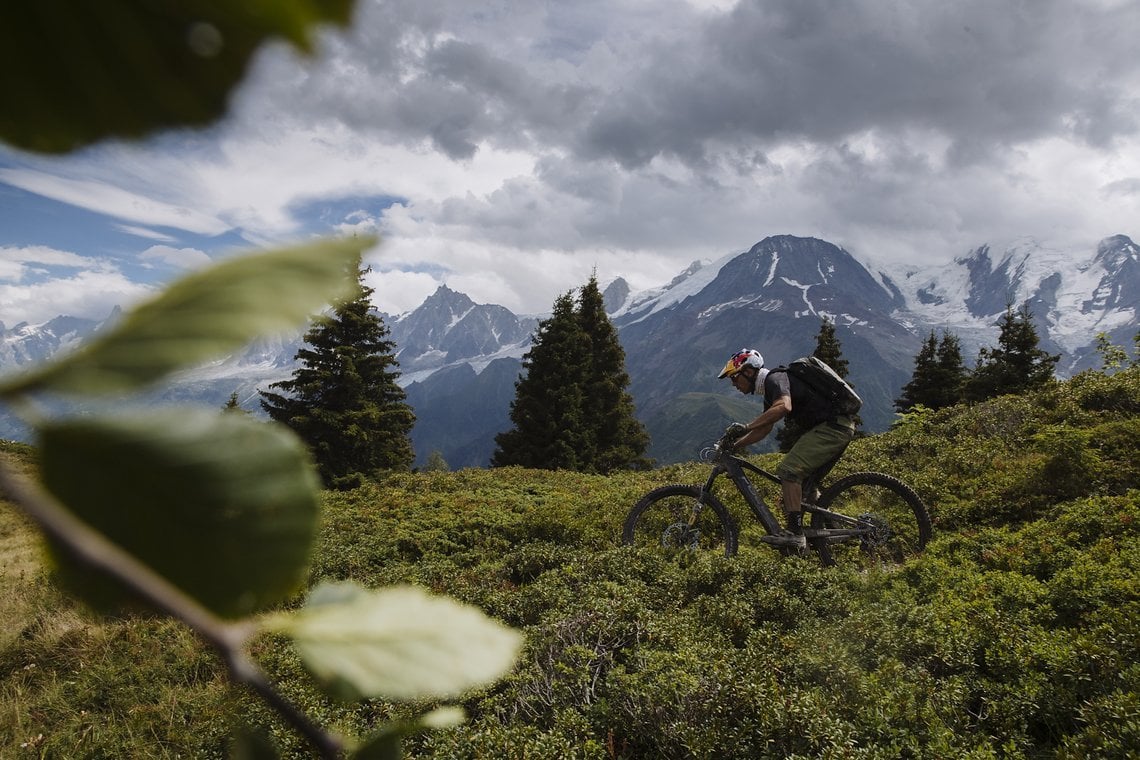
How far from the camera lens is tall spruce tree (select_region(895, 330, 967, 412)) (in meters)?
33.2

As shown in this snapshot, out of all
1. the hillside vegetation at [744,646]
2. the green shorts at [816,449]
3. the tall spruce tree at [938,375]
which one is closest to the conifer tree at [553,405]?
the hillside vegetation at [744,646]

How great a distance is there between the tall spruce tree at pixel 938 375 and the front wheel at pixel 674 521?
3134cm

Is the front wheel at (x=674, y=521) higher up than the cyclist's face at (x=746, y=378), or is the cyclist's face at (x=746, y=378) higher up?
the cyclist's face at (x=746, y=378)

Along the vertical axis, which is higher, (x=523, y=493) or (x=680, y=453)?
(x=523, y=493)

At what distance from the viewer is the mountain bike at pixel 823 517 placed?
6.43 metres

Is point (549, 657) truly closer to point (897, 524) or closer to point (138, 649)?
point (897, 524)

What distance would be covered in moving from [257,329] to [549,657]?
15.7ft

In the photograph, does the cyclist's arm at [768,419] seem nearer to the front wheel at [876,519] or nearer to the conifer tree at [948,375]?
the front wheel at [876,519]

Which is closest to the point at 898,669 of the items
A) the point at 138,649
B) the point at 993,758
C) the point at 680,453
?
the point at 993,758

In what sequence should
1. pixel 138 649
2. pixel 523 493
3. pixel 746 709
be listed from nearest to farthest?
pixel 746 709 → pixel 138 649 → pixel 523 493

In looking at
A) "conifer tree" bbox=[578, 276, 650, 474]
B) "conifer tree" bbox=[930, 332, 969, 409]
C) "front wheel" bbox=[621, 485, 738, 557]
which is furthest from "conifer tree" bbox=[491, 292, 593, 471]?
"conifer tree" bbox=[930, 332, 969, 409]

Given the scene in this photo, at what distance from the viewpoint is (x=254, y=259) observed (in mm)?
251

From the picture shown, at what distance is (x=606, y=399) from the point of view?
2764cm

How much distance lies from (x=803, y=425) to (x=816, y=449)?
15.4 inches
